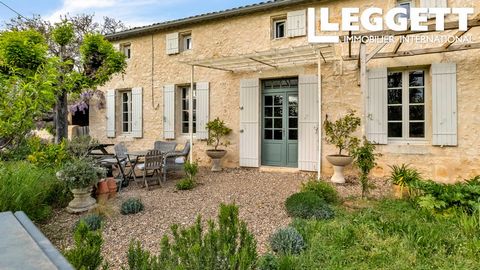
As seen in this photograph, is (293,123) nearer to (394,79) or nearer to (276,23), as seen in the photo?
(394,79)

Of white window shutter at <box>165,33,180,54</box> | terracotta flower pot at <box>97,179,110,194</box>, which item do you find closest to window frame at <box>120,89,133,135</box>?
white window shutter at <box>165,33,180,54</box>

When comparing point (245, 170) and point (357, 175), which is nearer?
point (357, 175)

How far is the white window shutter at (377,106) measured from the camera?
6.04 meters

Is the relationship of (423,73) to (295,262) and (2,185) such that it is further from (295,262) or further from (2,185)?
(2,185)

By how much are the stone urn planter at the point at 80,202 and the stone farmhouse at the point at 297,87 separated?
3430 millimetres

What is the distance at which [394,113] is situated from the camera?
6148mm

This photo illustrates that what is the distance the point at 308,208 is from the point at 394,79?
4009 mm

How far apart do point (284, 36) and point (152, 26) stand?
3882 millimetres

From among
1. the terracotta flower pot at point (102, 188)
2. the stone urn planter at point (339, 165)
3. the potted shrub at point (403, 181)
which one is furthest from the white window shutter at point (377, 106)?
the terracotta flower pot at point (102, 188)

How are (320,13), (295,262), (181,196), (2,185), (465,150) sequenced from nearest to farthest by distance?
(295,262)
(2,185)
(181,196)
(465,150)
(320,13)

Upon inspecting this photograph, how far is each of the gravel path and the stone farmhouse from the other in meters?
1.09

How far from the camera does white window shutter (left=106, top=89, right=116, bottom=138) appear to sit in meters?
9.28

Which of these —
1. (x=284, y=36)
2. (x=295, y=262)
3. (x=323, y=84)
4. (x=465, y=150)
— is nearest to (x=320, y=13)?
(x=284, y=36)

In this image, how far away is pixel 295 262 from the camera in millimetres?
2412
